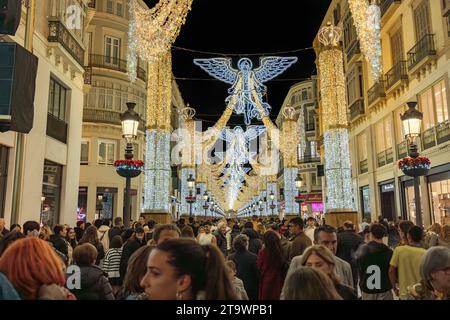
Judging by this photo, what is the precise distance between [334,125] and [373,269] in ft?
41.7

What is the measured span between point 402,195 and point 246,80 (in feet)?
38.0

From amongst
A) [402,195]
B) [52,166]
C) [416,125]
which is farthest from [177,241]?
[402,195]

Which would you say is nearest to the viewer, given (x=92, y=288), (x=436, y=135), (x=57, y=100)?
(x=92, y=288)

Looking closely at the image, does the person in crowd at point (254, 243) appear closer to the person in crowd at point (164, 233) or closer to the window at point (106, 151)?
the person in crowd at point (164, 233)

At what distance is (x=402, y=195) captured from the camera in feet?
81.0

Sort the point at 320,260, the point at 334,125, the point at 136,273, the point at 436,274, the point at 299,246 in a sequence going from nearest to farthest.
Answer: the point at 436,274
the point at 320,260
the point at 136,273
the point at 299,246
the point at 334,125

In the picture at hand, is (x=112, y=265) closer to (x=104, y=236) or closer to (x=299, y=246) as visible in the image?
(x=299, y=246)

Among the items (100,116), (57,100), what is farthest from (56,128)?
(100,116)

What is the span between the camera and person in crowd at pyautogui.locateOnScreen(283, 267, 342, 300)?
106 inches

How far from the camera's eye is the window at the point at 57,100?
18.5m

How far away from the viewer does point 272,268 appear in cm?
633

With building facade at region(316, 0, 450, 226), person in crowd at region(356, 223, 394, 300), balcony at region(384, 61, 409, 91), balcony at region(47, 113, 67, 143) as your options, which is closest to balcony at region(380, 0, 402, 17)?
building facade at region(316, 0, 450, 226)

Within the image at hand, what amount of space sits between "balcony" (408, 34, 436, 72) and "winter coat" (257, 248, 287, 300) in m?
17.3

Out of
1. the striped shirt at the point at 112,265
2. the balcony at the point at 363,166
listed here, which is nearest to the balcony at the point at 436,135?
the balcony at the point at 363,166
